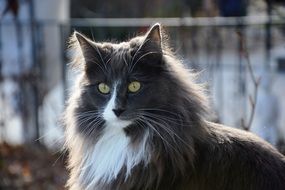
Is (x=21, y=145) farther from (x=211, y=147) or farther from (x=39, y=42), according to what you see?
(x=211, y=147)

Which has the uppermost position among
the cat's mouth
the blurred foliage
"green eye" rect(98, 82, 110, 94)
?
"green eye" rect(98, 82, 110, 94)

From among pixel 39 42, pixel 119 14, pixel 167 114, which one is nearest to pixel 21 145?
pixel 39 42

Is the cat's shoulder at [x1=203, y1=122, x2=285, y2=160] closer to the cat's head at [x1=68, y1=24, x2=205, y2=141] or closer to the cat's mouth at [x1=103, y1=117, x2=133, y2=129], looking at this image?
the cat's head at [x1=68, y1=24, x2=205, y2=141]

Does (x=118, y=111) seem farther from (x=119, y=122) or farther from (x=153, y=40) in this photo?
(x=153, y=40)

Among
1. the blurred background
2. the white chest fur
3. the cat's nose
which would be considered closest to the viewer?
the cat's nose

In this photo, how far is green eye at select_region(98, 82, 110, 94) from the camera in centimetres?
268

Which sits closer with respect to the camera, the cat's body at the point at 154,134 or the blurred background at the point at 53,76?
the cat's body at the point at 154,134

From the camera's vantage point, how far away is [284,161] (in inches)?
106

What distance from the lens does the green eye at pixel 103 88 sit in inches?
106

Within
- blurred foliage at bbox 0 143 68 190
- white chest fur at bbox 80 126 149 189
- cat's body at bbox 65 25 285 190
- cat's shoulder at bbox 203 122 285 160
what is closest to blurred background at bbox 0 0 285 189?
blurred foliage at bbox 0 143 68 190

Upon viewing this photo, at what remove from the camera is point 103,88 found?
270 cm

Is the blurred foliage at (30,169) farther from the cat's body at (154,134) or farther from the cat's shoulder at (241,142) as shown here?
the cat's shoulder at (241,142)

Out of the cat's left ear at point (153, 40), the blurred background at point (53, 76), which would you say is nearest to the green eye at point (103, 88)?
the cat's left ear at point (153, 40)

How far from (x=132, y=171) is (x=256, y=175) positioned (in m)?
0.54
